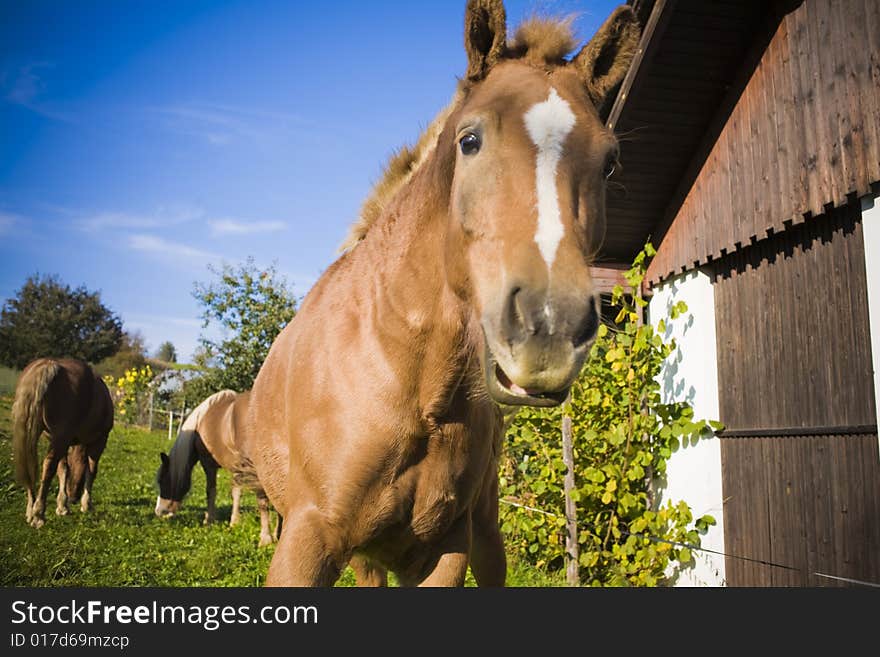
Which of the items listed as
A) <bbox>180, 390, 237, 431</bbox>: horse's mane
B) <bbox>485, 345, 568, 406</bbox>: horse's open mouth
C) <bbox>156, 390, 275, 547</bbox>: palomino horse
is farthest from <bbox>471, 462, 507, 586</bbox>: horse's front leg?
<bbox>180, 390, 237, 431</bbox>: horse's mane

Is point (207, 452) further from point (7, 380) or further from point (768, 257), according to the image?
point (768, 257)

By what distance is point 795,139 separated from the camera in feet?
16.2

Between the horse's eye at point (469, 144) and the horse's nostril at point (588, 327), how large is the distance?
2.20 ft

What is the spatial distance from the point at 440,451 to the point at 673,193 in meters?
5.27

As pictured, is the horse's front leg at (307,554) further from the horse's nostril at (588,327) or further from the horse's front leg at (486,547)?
the horse's nostril at (588,327)

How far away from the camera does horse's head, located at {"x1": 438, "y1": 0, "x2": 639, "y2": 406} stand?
158 centimetres

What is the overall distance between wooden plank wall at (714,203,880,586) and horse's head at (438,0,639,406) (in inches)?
127

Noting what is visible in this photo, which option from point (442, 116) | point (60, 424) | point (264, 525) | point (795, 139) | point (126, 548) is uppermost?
point (795, 139)

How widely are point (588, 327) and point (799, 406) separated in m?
4.18

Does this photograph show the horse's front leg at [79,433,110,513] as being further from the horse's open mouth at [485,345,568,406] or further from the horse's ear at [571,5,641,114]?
the horse's ear at [571,5,641,114]

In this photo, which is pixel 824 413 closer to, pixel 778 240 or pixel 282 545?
pixel 778 240

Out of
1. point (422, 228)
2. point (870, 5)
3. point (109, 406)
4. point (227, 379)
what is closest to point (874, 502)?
point (870, 5)

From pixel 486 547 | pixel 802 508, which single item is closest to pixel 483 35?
pixel 486 547

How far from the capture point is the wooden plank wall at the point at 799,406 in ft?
14.2
